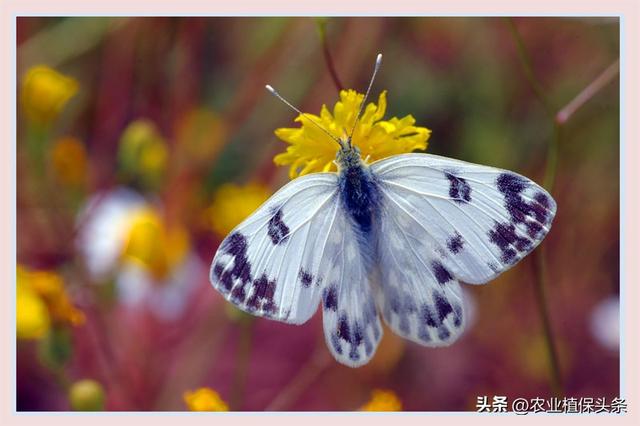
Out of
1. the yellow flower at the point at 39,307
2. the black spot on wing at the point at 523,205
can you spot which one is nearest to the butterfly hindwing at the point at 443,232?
the black spot on wing at the point at 523,205

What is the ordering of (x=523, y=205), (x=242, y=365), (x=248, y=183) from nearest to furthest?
(x=523, y=205) < (x=242, y=365) < (x=248, y=183)

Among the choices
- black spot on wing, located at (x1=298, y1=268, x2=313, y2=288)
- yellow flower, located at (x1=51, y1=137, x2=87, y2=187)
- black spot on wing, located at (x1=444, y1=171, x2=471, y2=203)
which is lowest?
black spot on wing, located at (x1=298, y1=268, x2=313, y2=288)

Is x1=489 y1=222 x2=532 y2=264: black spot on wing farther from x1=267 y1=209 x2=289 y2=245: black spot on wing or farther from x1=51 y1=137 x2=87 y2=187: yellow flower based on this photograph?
x1=51 y1=137 x2=87 y2=187: yellow flower

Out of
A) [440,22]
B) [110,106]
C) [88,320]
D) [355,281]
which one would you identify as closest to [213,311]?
[88,320]

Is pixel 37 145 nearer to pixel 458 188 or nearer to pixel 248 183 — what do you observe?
pixel 248 183

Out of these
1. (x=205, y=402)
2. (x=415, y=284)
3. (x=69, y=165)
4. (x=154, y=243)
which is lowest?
(x=205, y=402)

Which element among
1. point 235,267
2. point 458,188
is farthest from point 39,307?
point 458,188

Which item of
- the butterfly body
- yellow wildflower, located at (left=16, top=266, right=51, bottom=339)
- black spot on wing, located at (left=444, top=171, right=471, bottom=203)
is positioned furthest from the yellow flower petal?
black spot on wing, located at (left=444, top=171, right=471, bottom=203)

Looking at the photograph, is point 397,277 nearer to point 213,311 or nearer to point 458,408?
point 458,408
